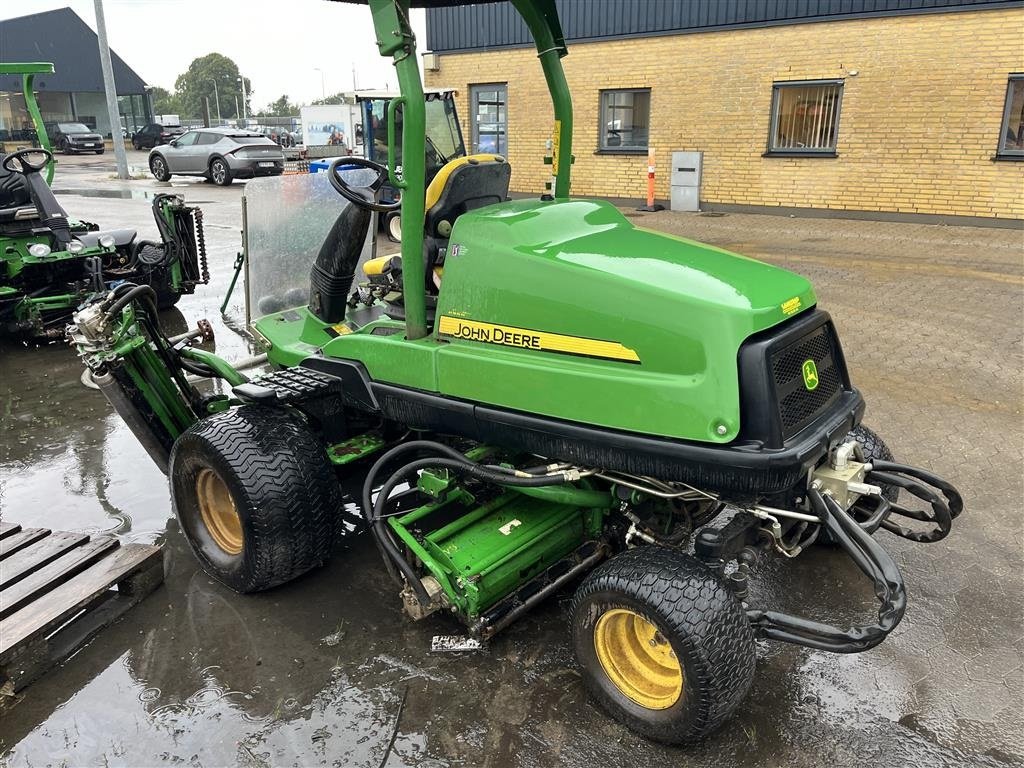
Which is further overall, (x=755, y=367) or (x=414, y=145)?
(x=414, y=145)

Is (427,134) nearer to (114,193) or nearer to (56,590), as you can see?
(56,590)

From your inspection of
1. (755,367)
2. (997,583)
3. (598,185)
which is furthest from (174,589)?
(598,185)

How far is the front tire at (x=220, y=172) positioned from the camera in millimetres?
20453

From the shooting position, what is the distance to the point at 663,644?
263 cm

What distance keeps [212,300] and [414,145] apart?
6.29m

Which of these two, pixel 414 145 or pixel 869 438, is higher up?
pixel 414 145

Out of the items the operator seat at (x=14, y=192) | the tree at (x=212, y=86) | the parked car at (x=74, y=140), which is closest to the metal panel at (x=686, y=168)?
the operator seat at (x=14, y=192)

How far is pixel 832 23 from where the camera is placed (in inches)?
471

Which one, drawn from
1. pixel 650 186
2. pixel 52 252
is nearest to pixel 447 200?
pixel 52 252

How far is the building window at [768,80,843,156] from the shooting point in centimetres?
1238

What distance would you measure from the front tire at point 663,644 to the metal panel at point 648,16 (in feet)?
33.1

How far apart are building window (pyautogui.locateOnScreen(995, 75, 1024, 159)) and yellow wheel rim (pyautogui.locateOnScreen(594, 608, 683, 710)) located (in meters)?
11.3

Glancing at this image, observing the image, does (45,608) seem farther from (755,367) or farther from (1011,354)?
(1011,354)

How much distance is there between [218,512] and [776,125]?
11828 mm
